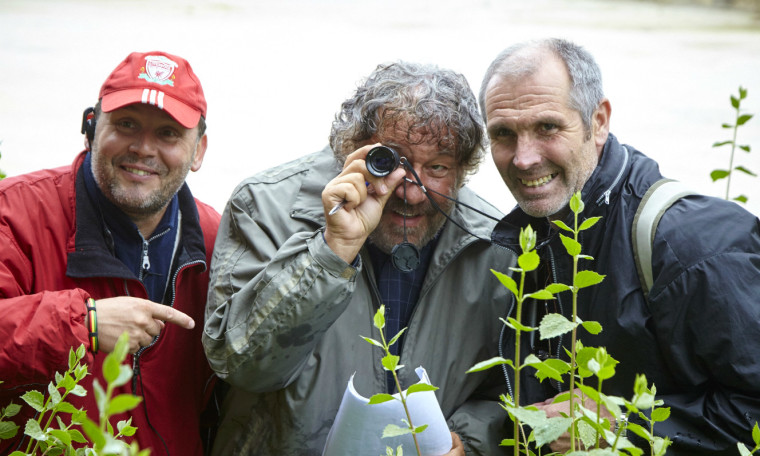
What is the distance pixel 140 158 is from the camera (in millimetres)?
3146

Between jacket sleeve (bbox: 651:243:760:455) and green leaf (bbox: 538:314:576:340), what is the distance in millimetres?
1128

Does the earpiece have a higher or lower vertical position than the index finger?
higher

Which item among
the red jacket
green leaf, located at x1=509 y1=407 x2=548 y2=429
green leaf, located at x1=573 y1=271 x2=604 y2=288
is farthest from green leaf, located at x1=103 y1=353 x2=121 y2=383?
the red jacket

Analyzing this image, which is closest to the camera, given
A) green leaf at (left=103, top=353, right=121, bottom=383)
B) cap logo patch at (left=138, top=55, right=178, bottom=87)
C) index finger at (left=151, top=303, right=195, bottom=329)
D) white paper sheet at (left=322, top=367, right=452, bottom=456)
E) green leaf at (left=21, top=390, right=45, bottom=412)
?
green leaf at (left=103, top=353, right=121, bottom=383)

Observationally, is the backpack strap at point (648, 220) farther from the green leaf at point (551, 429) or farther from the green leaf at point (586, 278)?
the green leaf at point (551, 429)

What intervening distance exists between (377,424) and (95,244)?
122 centimetres

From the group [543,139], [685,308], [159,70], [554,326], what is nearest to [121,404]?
[554,326]

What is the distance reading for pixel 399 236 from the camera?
3191 mm

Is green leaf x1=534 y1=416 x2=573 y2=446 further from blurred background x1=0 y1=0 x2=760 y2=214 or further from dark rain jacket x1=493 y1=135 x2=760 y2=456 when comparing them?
blurred background x1=0 y1=0 x2=760 y2=214

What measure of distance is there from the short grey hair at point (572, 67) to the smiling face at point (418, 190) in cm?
33

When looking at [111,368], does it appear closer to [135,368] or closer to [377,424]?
[377,424]

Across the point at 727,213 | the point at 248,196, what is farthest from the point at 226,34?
the point at 727,213

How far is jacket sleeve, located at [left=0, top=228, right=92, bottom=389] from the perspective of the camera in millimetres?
2531

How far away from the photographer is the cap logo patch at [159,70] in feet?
10.6
